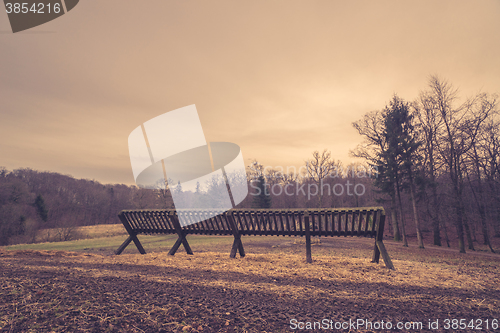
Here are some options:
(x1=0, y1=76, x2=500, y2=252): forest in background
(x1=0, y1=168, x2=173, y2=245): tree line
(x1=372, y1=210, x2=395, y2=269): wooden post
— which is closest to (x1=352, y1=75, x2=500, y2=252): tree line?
(x1=0, y1=76, x2=500, y2=252): forest in background

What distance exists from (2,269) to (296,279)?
276 inches

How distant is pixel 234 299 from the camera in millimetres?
4223

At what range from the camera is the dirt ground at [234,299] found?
3297 millimetres

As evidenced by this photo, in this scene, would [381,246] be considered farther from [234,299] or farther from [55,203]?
[55,203]

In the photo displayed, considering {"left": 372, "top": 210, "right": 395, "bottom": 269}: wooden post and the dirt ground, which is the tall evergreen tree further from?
the dirt ground

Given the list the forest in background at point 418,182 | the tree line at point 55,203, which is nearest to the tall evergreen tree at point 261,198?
the forest in background at point 418,182

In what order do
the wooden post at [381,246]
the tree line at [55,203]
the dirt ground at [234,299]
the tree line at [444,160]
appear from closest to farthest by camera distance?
the dirt ground at [234,299], the wooden post at [381,246], the tree line at [444,160], the tree line at [55,203]

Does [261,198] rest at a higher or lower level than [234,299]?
higher

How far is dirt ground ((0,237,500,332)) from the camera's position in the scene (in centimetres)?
330

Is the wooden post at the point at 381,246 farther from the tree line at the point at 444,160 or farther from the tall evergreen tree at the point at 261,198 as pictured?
the tall evergreen tree at the point at 261,198

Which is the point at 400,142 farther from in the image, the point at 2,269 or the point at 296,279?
the point at 2,269

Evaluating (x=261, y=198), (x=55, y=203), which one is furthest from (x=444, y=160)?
(x=55, y=203)

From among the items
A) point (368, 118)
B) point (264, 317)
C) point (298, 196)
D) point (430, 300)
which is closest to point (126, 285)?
point (264, 317)

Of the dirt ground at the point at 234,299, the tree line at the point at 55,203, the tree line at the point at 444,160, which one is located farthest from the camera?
the tree line at the point at 55,203
